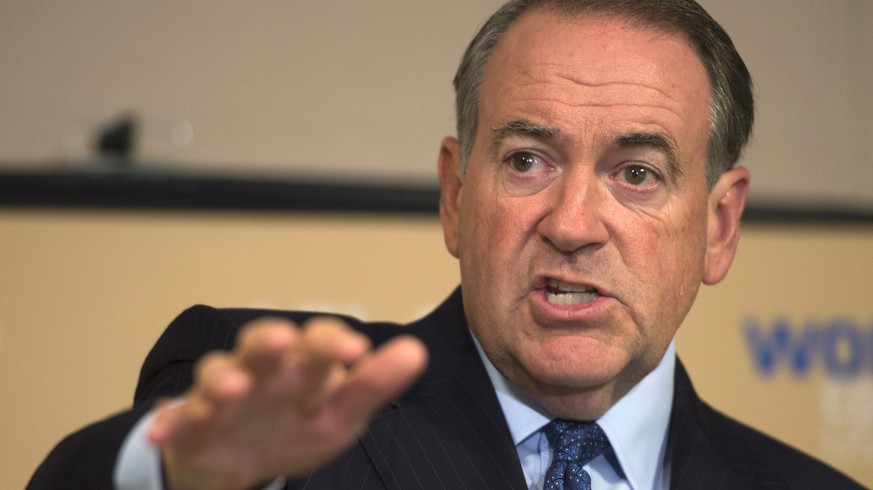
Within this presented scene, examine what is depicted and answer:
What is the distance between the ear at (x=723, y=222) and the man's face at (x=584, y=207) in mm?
113

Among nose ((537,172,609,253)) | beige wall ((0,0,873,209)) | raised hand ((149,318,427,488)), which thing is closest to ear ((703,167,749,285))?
nose ((537,172,609,253))

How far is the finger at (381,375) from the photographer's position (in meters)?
1.03

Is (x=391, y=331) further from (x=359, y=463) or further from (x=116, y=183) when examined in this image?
(x=116, y=183)

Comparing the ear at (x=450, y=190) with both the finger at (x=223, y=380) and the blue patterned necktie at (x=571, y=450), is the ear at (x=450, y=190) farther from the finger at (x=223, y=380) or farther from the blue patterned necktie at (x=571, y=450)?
the finger at (x=223, y=380)

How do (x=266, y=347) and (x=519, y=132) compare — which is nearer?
(x=266, y=347)

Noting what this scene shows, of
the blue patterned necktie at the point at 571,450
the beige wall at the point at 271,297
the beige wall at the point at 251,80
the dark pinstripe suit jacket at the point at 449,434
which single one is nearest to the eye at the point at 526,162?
the dark pinstripe suit jacket at the point at 449,434

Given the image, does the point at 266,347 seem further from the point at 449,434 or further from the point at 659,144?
the point at 659,144

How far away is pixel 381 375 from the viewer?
1.04m

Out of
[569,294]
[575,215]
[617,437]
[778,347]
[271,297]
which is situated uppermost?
[575,215]

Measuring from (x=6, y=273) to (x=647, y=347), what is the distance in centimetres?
169

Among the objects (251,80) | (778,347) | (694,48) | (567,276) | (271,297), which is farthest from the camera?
(778,347)

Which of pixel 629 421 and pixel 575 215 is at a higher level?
pixel 575 215

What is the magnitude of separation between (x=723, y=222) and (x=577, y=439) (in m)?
0.55

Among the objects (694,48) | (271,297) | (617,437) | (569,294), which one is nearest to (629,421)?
(617,437)
